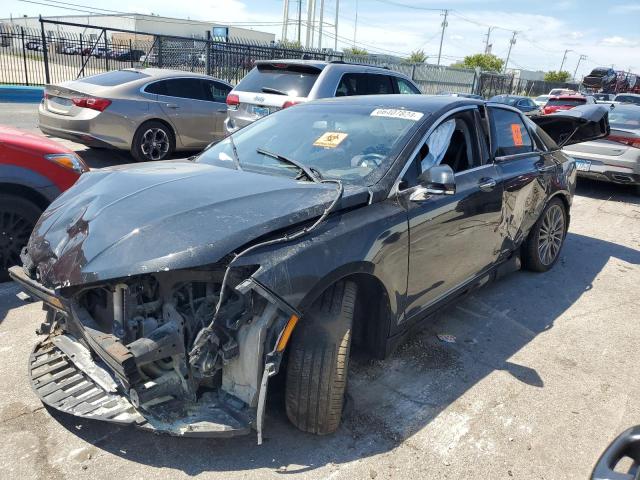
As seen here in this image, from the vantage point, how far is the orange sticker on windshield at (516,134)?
181 inches

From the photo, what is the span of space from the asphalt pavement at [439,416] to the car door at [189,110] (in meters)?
5.29

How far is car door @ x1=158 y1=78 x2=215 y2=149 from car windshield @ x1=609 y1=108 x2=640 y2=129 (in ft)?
24.8

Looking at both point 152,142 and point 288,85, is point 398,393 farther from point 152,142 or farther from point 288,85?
point 152,142

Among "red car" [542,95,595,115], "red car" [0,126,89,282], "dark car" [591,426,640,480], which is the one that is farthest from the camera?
"red car" [542,95,595,115]

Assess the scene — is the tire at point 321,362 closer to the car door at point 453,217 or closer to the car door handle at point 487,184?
the car door at point 453,217

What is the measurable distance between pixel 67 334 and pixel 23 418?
0.48 m

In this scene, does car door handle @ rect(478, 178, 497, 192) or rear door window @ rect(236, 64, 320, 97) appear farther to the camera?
rear door window @ rect(236, 64, 320, 97)

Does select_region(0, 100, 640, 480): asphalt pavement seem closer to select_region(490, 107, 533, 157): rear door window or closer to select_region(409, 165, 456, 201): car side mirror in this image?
select_region(409, 165, 456, 201): car side mirror

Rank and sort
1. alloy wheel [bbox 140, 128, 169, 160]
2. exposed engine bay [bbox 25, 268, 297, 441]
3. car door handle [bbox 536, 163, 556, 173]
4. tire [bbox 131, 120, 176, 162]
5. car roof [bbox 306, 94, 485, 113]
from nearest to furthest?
exposed engine bay [bbox 25, 268, 297, 441], car roof [bbox 306, 94, 485, 113], car door handle [bbox 536, 163, 556, 173], tire [bbox 131, 120, 176, 162], alloy wheel [bbox 140, 128, 169, 160]

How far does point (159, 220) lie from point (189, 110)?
7.18 meters

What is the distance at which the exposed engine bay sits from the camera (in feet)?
7.47

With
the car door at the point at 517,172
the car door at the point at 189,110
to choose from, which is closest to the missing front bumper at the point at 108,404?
the car door at the point at 517,172

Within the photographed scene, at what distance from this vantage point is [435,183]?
3.01m

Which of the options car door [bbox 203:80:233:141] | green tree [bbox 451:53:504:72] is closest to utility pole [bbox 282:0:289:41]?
green tree [bbox 451:53:504:72]
